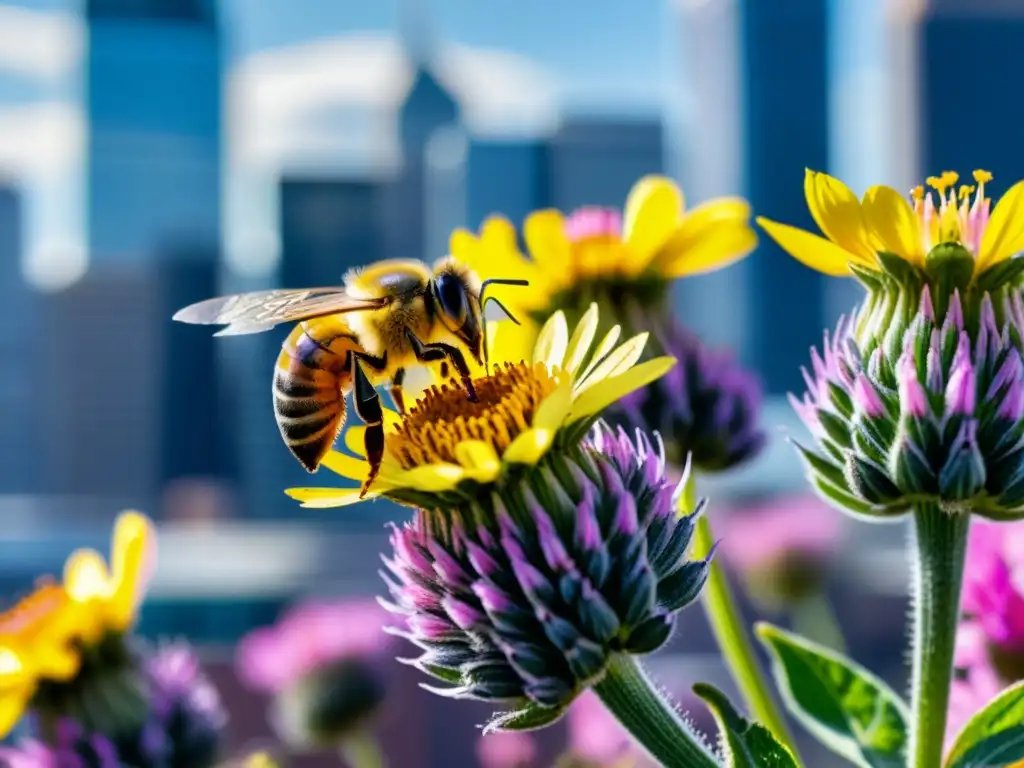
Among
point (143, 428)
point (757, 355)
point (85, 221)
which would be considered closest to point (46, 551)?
point (143, 428)

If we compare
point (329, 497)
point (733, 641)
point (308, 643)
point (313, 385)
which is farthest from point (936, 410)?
point (308, 643)

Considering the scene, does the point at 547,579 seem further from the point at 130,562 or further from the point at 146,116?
the point at 146,116

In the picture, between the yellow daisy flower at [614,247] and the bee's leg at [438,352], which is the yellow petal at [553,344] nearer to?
the bee's leg at [438,352]

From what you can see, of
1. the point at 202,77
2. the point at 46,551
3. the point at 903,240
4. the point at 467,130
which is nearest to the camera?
the point at 903,240

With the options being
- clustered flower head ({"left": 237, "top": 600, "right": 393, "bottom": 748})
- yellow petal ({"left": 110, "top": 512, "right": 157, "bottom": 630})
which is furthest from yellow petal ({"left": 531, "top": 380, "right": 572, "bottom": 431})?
clustered flower head ({"left": 237, "top": 600, "right": 393, "bottom": 748})

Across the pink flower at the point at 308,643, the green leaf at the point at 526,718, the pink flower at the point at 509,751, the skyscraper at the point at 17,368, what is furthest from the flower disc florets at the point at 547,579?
the skyscraper at the point at 17,368

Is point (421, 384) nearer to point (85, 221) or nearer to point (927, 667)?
point (927, 667)

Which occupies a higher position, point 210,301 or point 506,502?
point 210,301
